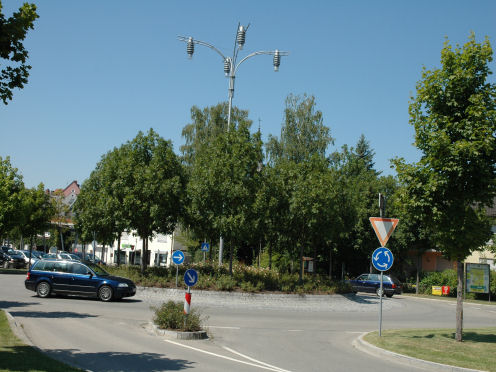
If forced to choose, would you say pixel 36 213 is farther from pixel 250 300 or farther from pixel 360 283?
pixel 360 283

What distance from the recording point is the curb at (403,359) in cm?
1017

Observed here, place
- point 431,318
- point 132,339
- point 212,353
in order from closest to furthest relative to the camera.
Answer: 1. point 212,353
2. point 132,339
3. point 431,318

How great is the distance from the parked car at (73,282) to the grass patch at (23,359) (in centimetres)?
1086

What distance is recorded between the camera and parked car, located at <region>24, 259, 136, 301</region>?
21.2m

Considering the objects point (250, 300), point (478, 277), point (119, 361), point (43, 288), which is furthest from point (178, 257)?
point (478, 277)

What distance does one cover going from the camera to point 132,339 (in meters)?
12.3

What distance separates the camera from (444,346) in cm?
1271

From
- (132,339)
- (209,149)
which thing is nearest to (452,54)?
(132,339)

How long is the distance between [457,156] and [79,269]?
52.2ft

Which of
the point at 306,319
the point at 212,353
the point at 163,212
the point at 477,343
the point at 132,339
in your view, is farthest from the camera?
the point at 163,212

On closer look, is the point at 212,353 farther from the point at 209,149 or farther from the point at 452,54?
the point at 209,149

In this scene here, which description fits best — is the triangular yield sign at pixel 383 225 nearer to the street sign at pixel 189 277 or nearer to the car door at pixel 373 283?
the street sign at pixel 189 277

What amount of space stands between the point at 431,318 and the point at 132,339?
15864mm

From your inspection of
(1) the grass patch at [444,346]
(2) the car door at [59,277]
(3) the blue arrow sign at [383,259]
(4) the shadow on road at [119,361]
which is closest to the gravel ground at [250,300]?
(2) the car door at [59,277]
